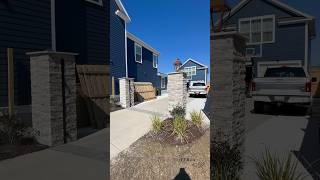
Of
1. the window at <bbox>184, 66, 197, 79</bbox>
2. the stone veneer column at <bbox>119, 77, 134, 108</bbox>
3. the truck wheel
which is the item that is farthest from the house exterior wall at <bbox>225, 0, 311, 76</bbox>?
the stone veneer column at <bbox>119, 77, 134, 108</bbox>

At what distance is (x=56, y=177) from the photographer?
3.52 metres

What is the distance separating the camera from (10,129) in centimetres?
316

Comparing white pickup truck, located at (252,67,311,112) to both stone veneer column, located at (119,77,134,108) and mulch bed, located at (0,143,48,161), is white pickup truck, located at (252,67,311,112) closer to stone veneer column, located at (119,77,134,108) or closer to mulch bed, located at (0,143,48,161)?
stone veneer column, located at (119,77,134,108)

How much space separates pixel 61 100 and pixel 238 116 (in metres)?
3.55

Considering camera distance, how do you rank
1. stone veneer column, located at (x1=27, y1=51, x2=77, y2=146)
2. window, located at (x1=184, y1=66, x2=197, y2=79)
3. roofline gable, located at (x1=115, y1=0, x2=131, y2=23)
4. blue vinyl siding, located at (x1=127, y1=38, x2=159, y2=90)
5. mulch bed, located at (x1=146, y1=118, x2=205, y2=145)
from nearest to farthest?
window, located at (x1=184, y1=66, x2=197, y2=79), roofline gable, located at (x1=115, y1=0, x2=131, y2=23), blue vinyl siding, located at (x1=127, y1=38, x2=159, y2=90), mulch bed, located at (x1=146, y1=118, x2=205, y2=145), stone veneer column, located at (x1=27, y1=51, x2=77, y2=146)

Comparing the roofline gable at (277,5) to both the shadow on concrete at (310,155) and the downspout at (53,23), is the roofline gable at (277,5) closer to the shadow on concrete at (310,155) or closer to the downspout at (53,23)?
the shadow on concrete at (310,155)

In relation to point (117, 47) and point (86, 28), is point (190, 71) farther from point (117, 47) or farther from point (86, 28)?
point (86, 28)

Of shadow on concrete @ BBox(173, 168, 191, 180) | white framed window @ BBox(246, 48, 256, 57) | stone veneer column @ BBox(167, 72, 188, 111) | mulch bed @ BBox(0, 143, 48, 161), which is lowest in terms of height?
shadow on concrete @ BBox(173, 168, 191, 180)

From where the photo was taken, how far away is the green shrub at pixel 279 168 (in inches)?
97.3

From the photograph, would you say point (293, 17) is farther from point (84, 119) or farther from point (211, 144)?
point (84, 119)

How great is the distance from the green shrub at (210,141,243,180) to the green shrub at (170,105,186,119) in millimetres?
607

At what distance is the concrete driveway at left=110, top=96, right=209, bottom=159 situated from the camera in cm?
326

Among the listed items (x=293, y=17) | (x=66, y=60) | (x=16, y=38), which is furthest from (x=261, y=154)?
(x=66, y=60)

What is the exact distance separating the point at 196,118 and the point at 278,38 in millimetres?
1788
